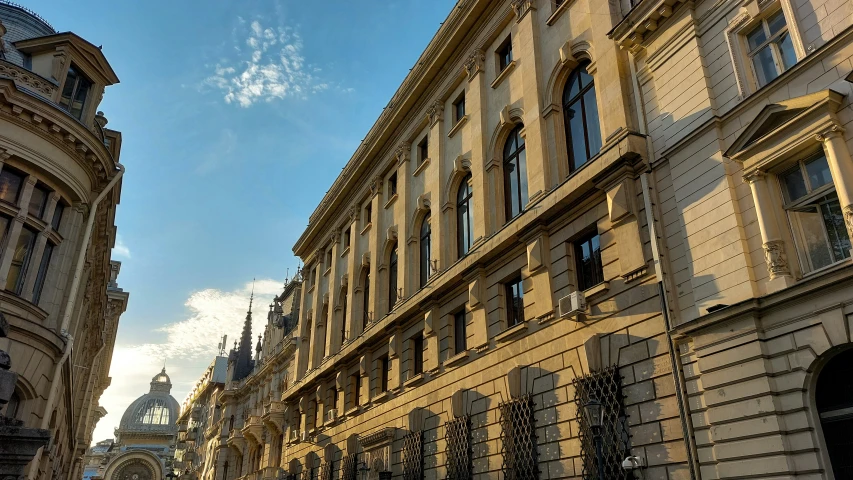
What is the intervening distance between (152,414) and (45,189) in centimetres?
12274

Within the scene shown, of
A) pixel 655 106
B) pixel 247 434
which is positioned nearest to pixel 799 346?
pixel 655 106

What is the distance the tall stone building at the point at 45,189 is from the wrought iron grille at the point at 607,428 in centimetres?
1404

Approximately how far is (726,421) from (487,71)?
608 inches

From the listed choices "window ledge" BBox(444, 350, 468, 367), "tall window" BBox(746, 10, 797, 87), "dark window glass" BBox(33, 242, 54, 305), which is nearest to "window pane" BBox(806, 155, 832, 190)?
"tall window" BBox(746, 10, 797, 87)

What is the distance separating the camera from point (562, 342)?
15.4 m

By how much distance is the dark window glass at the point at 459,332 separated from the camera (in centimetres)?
2064

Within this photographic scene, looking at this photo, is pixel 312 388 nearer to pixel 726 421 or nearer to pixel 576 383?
pixel 576 383

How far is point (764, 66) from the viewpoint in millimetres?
12305

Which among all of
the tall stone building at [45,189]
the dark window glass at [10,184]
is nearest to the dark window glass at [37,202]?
the tall stone building at [45,189]

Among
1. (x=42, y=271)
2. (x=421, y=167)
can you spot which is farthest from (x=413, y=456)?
(x=42, y=271)

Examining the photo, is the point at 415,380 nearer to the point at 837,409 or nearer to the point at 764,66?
the point at 837,409

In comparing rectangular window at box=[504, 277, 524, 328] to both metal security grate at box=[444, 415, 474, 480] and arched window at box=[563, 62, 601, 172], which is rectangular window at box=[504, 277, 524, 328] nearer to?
metal security grate at box=[444, 415, 474, 480]

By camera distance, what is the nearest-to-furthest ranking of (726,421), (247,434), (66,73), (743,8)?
(726,421), (743,8), (66,73), (247,434)

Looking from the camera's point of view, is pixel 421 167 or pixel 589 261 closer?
pixel 589 261
